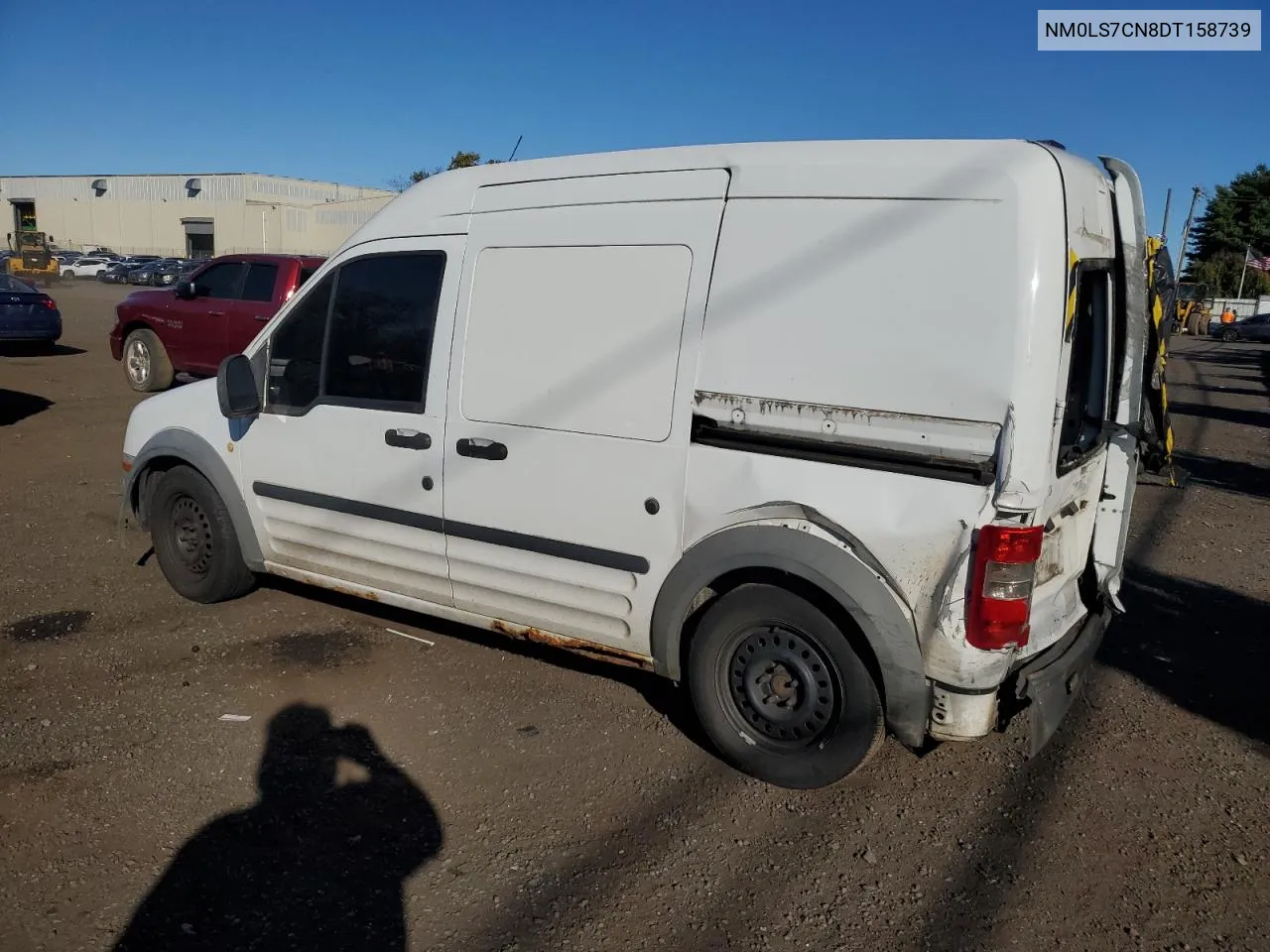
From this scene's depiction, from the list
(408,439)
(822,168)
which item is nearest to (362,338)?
(408,439)

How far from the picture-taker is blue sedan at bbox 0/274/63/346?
15.8 metres

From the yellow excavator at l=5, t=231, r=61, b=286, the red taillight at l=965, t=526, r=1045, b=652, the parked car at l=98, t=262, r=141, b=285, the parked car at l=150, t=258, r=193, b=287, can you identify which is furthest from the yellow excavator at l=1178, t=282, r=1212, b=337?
the yellow excavator at l=5, t=231, r=61, b=286

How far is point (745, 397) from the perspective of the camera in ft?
11.7

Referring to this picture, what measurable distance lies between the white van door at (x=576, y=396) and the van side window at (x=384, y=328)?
23cm

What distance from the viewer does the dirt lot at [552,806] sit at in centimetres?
304

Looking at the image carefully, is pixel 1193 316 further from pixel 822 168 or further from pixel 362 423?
pixel 362 423

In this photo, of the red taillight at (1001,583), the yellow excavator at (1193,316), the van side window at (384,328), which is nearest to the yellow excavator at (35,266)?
the van side window at (384,328)

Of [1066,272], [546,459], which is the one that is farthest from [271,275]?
[1066,272]

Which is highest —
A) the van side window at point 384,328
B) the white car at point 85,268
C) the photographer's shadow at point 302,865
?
the white car at point 85,268

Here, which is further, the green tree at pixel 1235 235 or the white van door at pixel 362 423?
the green tree at pixel 1235 235

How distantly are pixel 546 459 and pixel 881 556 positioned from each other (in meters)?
1.39

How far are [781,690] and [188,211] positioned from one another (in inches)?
2953

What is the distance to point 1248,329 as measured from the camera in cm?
4381

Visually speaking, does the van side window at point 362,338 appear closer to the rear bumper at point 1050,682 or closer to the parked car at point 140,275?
the rear bumper at point 1050,682
